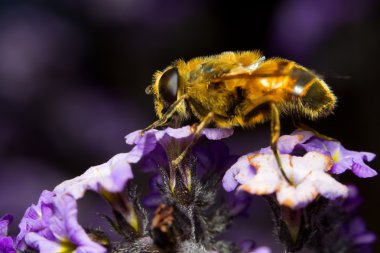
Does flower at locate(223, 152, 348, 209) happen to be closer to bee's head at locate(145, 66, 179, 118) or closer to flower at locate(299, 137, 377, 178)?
flower at locate(299, 137, 377, 178)

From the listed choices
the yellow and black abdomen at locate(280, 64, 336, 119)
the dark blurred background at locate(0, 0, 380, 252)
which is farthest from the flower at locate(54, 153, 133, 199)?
the dark blurred background at locate(0, 0, 380, 252)

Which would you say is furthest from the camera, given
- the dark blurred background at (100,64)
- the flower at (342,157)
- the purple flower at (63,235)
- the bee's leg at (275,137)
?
the dark blurred background at (100,64)

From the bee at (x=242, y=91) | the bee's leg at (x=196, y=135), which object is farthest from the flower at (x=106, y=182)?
the bee at (x=242, y=91)

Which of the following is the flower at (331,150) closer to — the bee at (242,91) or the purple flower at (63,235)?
the bee at (242,91)

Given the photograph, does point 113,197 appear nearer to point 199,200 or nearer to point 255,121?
point 199,200

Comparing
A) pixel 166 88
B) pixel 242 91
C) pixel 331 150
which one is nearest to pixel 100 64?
pixel 166 88

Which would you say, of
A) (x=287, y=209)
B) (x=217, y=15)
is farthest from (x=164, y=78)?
(x=217, y=15)
